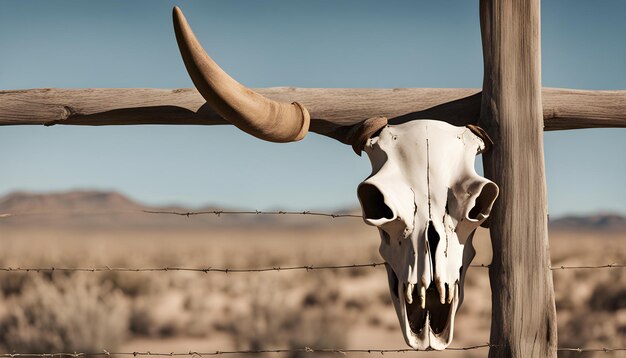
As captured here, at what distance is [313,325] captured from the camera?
11.4m

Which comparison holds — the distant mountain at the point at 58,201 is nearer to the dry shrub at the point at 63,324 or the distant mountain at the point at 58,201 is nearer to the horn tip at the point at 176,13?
the dry shrub at the point at 63,324

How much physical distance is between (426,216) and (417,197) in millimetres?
84

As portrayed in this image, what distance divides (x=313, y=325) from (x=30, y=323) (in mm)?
3787

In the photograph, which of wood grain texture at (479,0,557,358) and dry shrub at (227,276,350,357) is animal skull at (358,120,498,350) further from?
dry shrub at (227,276,350,357)

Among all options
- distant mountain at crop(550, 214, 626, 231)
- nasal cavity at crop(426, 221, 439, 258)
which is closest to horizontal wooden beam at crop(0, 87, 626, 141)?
nasal cavity at crop(426, 221, 439, 258)

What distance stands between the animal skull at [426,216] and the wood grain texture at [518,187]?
23 cm

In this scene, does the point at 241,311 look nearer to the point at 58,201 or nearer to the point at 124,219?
the point at 58,201

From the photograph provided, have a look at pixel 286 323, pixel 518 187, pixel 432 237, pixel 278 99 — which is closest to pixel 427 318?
pixel 432 237

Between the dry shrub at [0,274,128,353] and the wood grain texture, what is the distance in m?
8.11

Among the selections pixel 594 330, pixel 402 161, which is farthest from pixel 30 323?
pixel 402 161

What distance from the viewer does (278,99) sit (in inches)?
138

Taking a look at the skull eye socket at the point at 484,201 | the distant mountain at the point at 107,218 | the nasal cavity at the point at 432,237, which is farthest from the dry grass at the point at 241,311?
the distant mountain at the point at 107,218

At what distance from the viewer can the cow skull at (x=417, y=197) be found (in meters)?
2.85

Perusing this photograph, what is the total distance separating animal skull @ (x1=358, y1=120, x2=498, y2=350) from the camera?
2.88m
